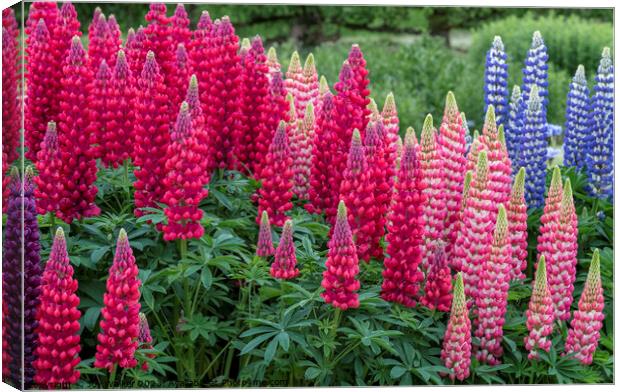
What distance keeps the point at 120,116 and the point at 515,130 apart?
6.32ft

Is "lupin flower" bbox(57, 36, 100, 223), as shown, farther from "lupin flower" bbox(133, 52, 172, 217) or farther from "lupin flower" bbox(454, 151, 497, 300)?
"lupin flower" bbox(454, 151, 497, 300)

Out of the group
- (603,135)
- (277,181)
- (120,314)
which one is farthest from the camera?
(603,135)

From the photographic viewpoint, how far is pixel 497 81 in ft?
17.3

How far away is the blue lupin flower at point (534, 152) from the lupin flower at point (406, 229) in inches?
44.3

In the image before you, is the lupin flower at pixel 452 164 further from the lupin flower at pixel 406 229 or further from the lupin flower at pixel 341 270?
the lupin flower at pixel 341 270

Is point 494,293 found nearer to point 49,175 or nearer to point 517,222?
point 517,222

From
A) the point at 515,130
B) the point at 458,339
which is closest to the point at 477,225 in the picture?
the point at 458,339

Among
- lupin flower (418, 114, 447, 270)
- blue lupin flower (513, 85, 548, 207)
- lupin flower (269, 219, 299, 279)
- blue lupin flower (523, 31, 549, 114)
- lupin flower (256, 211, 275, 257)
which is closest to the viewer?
lupin flower (269, 219, 299, 279)

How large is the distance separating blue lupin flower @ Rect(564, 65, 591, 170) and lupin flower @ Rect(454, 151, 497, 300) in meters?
1.23

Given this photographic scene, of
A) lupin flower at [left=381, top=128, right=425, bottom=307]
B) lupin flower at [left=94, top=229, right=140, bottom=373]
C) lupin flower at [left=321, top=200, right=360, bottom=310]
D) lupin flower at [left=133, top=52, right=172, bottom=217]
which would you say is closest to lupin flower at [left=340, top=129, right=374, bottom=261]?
lupin flower at [left=381, top=128, right=425, bottom=307]

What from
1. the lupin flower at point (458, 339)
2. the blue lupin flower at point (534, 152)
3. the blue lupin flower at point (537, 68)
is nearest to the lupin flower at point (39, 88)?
the lupin flower at point (458, 339)

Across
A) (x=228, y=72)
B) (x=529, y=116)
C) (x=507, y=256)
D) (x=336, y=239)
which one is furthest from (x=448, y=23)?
(x=336, y=239)

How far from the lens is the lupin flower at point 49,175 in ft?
13.5

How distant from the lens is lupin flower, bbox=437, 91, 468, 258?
4.37m
